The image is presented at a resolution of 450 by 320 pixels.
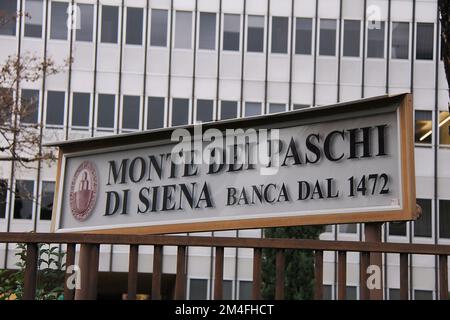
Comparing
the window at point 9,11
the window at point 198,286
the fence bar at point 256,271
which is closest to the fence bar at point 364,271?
the fence bar at point 256,271

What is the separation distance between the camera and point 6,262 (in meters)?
38.5

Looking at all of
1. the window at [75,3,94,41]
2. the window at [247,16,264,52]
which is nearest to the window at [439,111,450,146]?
the window at [247,16,264,52]

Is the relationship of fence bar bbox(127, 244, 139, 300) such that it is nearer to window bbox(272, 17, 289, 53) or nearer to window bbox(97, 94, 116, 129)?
window bbox(97, 94, 116, 129)

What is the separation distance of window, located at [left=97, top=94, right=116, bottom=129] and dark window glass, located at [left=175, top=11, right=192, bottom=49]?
11.8 ft

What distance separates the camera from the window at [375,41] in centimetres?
4150

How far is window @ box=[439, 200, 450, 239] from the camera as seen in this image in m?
40.7

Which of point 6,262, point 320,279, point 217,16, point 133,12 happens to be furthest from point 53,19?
point 320,279

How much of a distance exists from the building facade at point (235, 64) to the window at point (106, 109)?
0.14ft

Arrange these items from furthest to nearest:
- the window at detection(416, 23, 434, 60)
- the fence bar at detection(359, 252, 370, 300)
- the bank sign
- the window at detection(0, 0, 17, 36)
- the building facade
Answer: the window at detection(416, 23, 434, 60), the building facade, the window at detection(0, 0, 17, 36), the bank sign, the fence bar at detection(359, 252, 370, 300)

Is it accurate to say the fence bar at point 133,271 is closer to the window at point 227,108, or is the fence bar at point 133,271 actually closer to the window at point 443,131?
the window at point 227,108

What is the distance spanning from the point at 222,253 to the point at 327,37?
35871mm

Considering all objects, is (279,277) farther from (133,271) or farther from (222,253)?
(133,271)

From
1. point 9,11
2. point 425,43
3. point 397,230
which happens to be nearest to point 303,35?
point 425,43

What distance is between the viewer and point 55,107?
4047 centimetres
